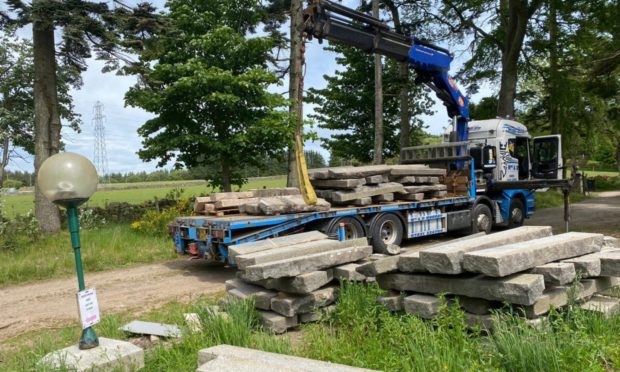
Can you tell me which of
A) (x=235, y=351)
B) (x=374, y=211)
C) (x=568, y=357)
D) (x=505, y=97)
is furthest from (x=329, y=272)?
(x=505, y=97)

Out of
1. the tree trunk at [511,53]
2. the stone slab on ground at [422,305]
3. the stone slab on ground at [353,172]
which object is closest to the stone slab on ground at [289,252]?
the stone slab on ground at [422,305]

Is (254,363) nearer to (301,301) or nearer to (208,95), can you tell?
(301,301)

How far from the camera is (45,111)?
44.2 ft

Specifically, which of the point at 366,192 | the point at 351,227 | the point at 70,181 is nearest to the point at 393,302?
the point at 70,181

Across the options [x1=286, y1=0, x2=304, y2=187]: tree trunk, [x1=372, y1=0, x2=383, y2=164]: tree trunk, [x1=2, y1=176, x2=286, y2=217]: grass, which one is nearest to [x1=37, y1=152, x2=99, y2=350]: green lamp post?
[x1=2, y1=176, x2=286, y2=217]: grass

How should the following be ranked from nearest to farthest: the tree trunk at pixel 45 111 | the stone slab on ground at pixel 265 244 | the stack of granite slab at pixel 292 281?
the stack of granite slab at pixel 292 281 → the stone slab on ground at pixel 265 244 → the tree trunk at pixel 45 111

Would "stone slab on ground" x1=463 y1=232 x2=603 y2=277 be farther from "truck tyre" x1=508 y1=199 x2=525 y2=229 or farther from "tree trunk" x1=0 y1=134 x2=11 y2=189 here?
"tree trunk" x1=0 y1=134 x2=11 y2=189

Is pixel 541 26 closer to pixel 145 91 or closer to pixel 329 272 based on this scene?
pixel 145 91

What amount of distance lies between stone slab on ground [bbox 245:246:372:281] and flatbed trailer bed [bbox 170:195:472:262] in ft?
8.31

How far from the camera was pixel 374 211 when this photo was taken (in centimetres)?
1034

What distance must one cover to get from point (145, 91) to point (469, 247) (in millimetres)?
11388

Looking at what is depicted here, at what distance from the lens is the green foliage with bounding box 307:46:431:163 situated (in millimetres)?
23797

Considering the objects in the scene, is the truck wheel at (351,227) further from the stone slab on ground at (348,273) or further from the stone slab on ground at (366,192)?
the stone slab on ground at (348,273)

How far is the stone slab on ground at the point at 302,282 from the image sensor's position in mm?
5480
